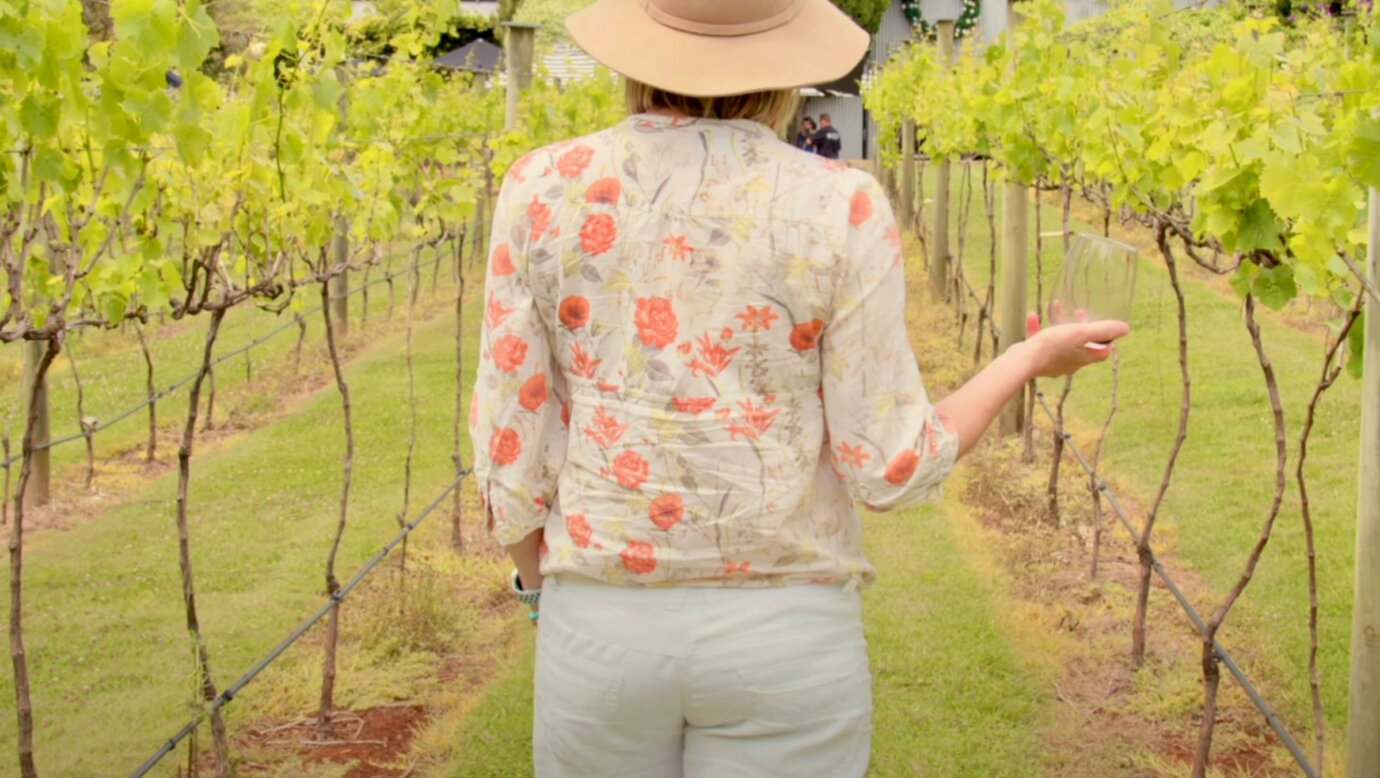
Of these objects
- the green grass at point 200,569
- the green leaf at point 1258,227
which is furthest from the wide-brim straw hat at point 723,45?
the green grass at point 200,569

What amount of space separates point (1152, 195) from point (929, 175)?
2471cm

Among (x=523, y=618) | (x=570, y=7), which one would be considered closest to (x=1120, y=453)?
(x=523, y=618)

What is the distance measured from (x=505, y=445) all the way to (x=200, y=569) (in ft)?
15.5

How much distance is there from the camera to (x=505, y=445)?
193 centimetres

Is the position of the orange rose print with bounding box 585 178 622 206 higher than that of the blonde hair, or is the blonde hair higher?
the blonde hair

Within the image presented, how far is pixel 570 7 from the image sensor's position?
32688 millimetres

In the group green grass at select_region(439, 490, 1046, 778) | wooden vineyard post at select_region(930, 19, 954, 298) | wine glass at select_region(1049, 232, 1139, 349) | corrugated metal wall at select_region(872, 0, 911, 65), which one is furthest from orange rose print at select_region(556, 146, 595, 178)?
corrugated metal wall at select_region(872, 0, 911, 65)

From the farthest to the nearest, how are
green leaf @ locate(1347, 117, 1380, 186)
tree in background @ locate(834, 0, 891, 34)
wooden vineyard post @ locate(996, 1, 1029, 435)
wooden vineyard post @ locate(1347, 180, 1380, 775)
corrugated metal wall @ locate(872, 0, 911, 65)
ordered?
corrugated metal wall @ locate(872, 0, 911, 65) → tree in background @ locate(834, 0, 891, 34) → wooden vineyard post @ locate(996, 1, 1029, 435) → wooden vineyard post @ locate(1347, 180, 1380, 775) → green leaf @ locate(1347, 117, 1380, 186)

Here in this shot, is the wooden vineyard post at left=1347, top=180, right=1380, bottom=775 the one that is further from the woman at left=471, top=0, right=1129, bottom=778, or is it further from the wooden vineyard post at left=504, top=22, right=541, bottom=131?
the wooden vineyard post at left=504, top=22, right=541, bottom=131

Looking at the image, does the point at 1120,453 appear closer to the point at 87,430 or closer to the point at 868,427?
the point at 87,430

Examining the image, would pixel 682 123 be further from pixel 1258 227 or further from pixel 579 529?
pixel 1258 227

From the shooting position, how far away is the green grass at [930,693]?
4.34 metres

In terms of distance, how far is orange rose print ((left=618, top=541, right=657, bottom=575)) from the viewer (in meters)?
1.85

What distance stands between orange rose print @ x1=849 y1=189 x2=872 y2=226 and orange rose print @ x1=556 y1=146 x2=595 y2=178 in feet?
1.01
